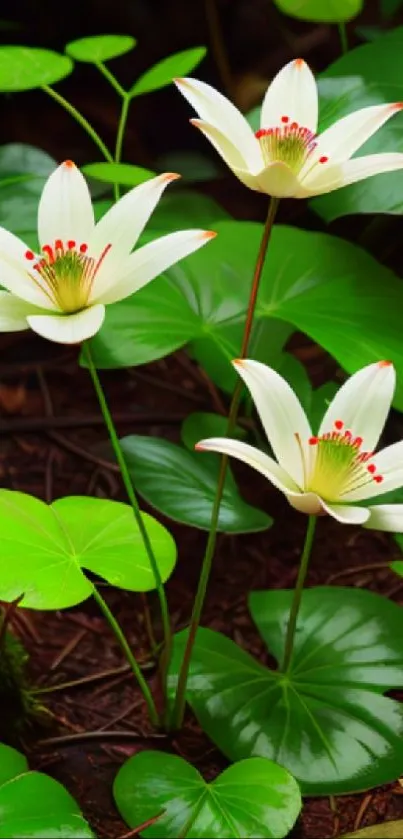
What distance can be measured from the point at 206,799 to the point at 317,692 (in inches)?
8.4

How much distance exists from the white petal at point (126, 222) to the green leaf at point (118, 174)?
216 mm

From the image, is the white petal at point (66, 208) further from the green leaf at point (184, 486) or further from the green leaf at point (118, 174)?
the green leaf at point (184, 486)

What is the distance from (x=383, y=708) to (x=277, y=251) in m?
0.59

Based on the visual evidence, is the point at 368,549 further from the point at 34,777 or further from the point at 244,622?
the point at 34,777

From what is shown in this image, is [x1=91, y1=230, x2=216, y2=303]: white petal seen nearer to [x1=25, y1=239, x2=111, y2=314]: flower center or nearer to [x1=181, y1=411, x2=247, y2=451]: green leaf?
[x1=25, y1=239, x2=111, y2=314]: flower center

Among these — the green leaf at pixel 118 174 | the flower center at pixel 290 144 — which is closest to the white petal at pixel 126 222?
the flower center at pixel 290 144

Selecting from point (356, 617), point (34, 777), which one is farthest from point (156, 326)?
point (34, 777)

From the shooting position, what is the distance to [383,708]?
103 cm

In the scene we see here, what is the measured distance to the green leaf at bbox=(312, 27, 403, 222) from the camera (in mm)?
1265

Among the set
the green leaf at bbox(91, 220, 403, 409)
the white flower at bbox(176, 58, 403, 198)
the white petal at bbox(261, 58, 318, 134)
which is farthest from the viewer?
the green leaf at bbox(91, 220, 403, 409)

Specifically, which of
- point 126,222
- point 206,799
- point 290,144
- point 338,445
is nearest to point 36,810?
point 206,799

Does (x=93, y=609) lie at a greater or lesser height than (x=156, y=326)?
lesser

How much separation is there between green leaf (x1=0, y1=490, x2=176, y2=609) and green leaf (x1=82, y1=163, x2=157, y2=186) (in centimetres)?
36

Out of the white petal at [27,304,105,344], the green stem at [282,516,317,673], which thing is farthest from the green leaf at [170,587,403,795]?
the white petal at [27,304,105,344]
